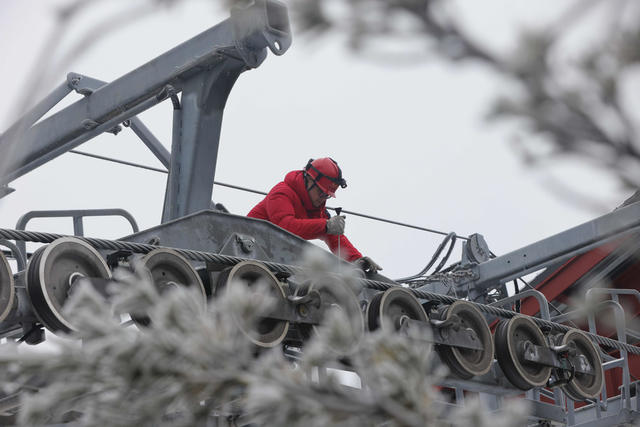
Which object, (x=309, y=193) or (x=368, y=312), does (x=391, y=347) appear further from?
(x=309, y=193)

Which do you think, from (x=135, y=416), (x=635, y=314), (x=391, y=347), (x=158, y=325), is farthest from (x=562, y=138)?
(x=635, y=314)

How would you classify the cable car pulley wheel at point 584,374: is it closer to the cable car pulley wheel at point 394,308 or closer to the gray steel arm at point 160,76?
the cable car pulley wheel at point 394,308

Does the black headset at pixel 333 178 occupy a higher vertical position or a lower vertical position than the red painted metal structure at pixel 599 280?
lower

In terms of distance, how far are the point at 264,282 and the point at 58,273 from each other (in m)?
1.22

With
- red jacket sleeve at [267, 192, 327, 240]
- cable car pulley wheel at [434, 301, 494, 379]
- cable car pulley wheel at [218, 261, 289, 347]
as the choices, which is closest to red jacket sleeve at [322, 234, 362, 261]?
red jacket sleeve at [267, 192, 327, 240]

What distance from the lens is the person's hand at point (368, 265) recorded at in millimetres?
7867

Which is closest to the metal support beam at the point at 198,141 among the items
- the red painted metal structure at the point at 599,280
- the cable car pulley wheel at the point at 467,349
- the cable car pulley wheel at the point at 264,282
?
the cable car pulley wheel at the point at 264,282

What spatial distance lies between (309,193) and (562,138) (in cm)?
704

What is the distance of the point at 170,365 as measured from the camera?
77.6 inches

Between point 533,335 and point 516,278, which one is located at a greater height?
point 516,278

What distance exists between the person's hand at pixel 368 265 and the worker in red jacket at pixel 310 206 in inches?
14.5

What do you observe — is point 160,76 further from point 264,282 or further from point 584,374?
point 584,374

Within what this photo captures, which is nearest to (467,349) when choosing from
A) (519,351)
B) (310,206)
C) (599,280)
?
(519,351)

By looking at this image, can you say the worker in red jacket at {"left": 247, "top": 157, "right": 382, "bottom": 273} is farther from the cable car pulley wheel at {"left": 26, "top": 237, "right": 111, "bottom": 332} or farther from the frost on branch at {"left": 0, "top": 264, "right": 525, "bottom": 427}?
the frost on branch at {"left": 0, "top": 264, "right": 525, "bottom": 427}
